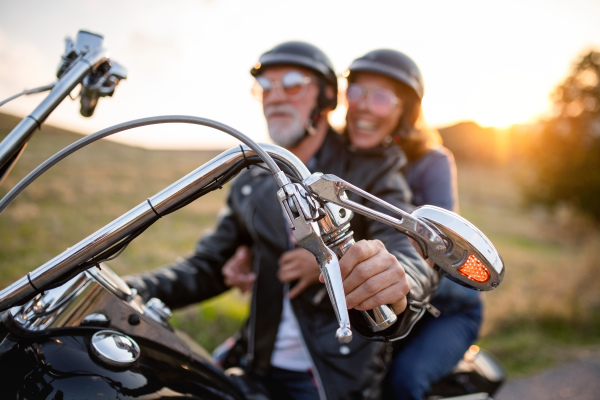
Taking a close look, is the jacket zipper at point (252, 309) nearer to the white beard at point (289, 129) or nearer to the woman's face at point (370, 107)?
the white beard at point (289, 129)

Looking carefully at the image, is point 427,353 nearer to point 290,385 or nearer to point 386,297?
point 290,385

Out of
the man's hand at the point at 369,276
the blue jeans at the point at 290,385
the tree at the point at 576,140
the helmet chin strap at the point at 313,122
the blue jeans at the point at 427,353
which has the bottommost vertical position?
the tree at the point at 576,140

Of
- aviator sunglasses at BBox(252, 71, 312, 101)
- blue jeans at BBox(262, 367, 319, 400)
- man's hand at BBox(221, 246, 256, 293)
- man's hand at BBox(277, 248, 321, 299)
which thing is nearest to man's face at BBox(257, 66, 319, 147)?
aviator sunglasses at BBox(252, 71, 312, 101)

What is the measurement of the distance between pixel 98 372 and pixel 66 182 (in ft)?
47.2

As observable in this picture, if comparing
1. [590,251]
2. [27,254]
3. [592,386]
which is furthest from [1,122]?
[590,251]

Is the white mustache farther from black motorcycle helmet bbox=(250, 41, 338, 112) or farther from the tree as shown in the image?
the tree

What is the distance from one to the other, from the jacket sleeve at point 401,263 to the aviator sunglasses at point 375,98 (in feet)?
1.88

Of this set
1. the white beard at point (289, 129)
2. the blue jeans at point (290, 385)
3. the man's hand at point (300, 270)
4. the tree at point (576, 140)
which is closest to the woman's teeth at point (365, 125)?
the white beard at point (289, 129)

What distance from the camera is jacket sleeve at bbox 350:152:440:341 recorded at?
1228 millimetres

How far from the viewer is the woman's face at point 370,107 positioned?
2822mm

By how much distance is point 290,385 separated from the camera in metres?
2.17

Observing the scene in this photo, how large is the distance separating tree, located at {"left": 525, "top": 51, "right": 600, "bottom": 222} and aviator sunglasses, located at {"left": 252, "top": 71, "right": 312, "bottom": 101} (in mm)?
15754

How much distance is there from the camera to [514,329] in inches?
196

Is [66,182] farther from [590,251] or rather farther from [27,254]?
[590,251]
